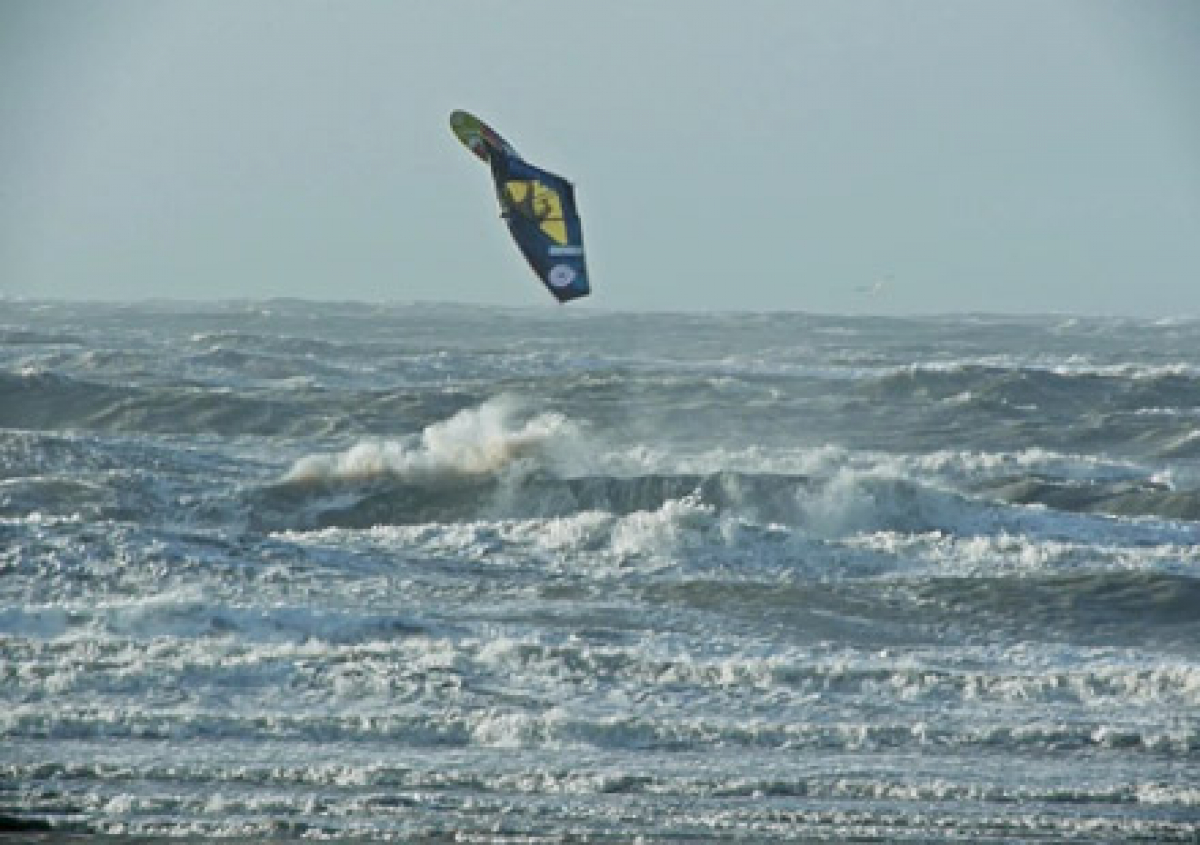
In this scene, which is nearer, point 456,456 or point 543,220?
point 543,220

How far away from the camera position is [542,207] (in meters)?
18.8

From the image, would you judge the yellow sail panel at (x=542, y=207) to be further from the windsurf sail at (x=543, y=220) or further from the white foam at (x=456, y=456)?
the white foam at (x=456, y=456)

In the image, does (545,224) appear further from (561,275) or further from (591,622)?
(591,622)

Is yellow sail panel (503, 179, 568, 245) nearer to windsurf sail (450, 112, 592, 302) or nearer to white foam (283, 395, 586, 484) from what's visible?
windsurf sail (450, 112, 592, 302)

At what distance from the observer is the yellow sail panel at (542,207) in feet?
61.6

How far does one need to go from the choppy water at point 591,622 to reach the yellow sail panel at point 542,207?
2.58 metres

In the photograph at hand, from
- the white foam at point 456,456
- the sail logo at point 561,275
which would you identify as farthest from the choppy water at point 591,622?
the sail logo at point 561,275

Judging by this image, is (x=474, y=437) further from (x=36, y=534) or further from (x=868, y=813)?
(x=868, y=813)

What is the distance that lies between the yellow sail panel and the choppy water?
102 inches

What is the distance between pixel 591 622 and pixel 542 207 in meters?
4.46

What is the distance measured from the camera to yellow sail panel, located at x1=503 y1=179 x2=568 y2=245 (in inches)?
739

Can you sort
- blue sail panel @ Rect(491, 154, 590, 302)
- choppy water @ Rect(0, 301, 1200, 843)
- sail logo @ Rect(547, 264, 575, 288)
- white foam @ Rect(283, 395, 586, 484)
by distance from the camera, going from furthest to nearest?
white foam @ Rect(283, 395, 586, 484)
blue sail panel @ Rect(491, 154, 590, 302)
sail logo @ Rect(547, 264, 575, 288)
choppy water @ Rect(0, 301, 1200, 843)

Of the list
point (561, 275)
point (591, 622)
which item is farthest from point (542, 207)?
point (591, 622)

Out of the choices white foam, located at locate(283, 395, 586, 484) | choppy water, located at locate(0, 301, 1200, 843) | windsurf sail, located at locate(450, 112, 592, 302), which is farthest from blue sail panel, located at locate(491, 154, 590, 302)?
white foam, located at locate(283, 395, 586, 484)
